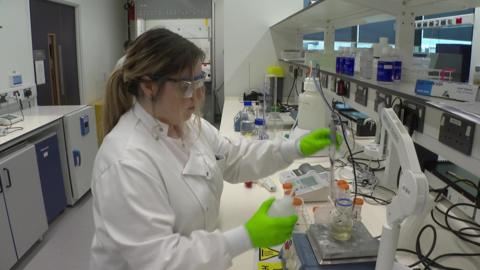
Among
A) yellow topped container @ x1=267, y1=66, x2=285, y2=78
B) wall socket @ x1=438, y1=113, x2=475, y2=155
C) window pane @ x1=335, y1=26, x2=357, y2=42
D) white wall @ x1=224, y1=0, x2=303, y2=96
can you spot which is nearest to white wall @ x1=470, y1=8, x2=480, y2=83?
window pane @ x1=335, y1=26, x2=357, y2=42

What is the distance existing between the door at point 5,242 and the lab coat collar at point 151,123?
5.46ft

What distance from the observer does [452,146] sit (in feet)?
3.12

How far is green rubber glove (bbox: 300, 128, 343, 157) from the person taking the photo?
1.41m

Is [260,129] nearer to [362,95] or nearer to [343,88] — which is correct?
[343,88]

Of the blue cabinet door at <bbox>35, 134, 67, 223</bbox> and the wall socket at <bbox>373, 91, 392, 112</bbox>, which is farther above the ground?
the wall socket at <bbox>373, 91, 392, 112</bbox>

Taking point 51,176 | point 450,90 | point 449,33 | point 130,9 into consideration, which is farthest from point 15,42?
point 449,33

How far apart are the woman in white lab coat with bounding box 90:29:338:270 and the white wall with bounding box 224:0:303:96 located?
3.02 m

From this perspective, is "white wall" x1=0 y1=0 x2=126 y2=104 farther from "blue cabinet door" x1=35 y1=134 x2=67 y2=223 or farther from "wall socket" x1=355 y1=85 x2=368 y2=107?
"wall socket" x1=355 y1=85 x2=368 y2=107

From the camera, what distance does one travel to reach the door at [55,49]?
3.94 metres

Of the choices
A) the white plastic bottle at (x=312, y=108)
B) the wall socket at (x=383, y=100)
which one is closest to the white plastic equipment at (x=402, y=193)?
the wall socket at (x=383, y=100)

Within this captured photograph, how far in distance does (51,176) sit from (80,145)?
49cm

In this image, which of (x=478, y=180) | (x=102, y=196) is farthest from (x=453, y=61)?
(x=102, y=196)

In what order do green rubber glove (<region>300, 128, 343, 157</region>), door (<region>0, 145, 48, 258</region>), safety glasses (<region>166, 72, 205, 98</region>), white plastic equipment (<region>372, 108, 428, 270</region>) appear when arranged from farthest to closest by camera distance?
1. door (<region>0, 145, 48, 258</region>)
2. green rubber glove (<region>300, 128, 343, 157</region>)
3. safety glasses (<region>166, 72, 205, 98</region>)
4. white plastic equipment (<region>372, 108, 428, 270</region>)

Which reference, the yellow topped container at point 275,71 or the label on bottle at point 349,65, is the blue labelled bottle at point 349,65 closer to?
the label on bottle at point 349,65
